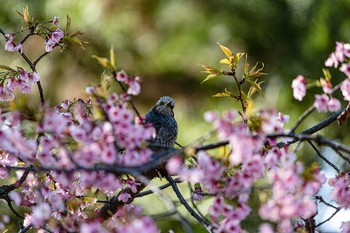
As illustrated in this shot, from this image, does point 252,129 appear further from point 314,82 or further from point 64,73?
point 64,73

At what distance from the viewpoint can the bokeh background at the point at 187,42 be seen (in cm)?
644

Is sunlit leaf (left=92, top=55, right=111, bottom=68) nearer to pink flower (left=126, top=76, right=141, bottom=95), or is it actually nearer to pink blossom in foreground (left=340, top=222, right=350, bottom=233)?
pink flower (left=126, top=76, right=141, bottom=95)

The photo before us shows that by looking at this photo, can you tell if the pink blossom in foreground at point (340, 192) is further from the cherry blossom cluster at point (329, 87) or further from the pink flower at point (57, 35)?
the pink flower at point (57, 35)

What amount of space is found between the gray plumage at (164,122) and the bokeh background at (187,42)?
2919 millimetres

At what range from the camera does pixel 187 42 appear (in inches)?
268

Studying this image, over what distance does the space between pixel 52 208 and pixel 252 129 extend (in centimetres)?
68

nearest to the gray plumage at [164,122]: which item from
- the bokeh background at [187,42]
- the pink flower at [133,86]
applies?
the pink flower at [133,86]

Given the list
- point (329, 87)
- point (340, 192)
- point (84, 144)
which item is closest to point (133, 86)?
point (84, 144)

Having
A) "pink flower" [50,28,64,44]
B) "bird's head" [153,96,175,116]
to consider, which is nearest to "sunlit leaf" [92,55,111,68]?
"pink flower" [50,28,64,44]

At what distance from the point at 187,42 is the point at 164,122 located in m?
3.73

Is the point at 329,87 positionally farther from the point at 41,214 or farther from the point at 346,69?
the point at 41,214

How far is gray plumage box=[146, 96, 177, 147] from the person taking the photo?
3.01 meters

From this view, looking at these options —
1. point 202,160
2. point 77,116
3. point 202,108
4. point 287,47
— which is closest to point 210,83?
point 202,108

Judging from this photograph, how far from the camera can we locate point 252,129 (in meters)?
2.25
